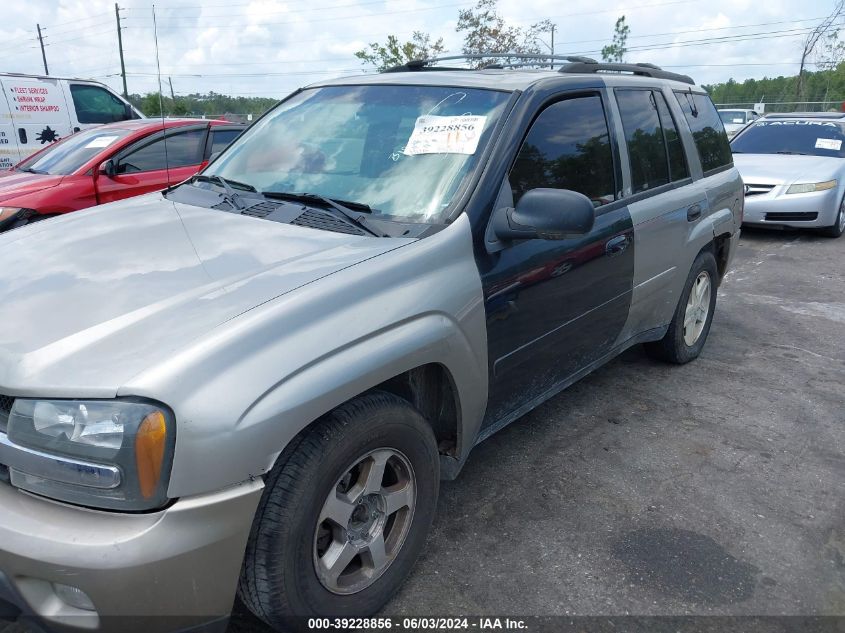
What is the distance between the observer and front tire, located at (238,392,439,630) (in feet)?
6.23

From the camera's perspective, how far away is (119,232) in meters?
2.65

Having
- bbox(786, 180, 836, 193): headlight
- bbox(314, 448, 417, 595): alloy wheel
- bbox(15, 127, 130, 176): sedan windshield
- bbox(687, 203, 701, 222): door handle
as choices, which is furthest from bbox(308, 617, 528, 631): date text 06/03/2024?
bbox(786, 180, 836, 193): headlight

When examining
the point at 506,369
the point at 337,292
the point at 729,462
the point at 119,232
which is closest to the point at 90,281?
the point at 119,232

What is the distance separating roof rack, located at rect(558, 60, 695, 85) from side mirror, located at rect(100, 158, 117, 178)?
15.0 ft

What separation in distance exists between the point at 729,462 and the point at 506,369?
1475 mm

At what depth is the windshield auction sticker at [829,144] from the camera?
383 inches

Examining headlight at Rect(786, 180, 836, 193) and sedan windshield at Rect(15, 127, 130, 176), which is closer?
sedan windshield at Rect(15, 127, 130, 176)

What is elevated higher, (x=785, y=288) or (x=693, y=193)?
(x=693, y=193)

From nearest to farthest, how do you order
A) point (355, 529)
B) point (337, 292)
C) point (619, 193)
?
point (337, 292), point (355, 529), point (619, 193)

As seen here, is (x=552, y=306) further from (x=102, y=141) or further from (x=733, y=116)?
(x=733, y=116)

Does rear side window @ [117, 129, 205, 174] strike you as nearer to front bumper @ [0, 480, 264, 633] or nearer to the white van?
the white van

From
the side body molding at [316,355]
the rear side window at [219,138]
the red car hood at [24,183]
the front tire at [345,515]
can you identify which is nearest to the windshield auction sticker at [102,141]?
the red car hood at [24,183]

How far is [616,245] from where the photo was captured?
131 inches

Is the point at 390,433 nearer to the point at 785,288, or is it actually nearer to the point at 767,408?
the point at 767,408
